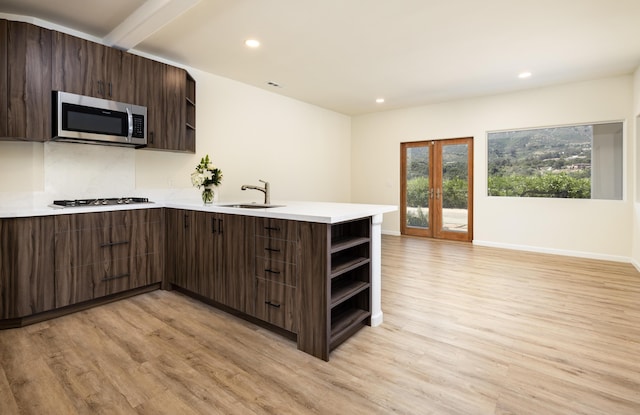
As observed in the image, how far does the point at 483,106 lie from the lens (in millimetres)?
5898

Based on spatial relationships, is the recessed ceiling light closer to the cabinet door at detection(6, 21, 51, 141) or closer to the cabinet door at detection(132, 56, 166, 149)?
the cabinet door at detection(132, 56, 166, 149)

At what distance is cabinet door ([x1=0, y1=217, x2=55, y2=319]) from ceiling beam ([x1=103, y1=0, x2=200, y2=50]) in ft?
6.13

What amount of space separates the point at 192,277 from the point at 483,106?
5695 mm

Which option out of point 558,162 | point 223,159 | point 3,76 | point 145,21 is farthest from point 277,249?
point 558,162

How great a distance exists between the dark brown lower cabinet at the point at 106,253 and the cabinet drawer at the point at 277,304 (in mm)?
1573

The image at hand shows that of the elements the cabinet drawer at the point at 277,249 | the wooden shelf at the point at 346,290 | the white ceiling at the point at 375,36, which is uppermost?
the white ceiling at the point at 375,36

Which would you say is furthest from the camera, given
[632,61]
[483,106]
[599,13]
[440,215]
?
[440,215]

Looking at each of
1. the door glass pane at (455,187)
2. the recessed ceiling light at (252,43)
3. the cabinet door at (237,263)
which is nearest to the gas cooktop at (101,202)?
the cabinet door at (237,263)

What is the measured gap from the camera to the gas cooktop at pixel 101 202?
119 inches

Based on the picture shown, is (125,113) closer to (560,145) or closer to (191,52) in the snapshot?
(191,52)

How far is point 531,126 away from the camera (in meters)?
5.44

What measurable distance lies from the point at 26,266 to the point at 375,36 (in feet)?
12.7

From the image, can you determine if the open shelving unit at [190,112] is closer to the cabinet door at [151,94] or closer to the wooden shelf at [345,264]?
the cabinet door at [151,94]

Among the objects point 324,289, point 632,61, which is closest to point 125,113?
point 324,289
